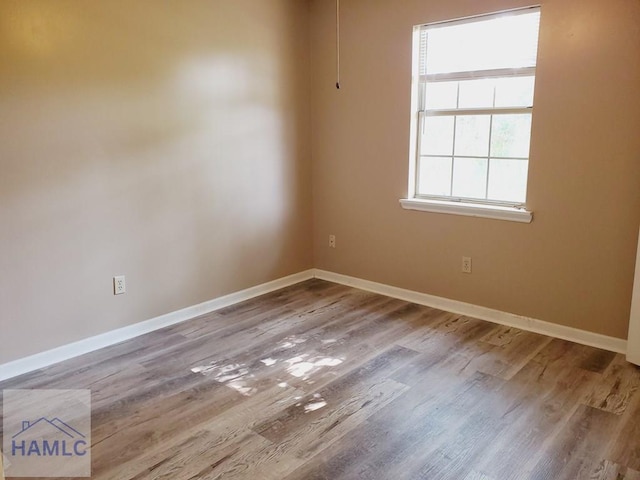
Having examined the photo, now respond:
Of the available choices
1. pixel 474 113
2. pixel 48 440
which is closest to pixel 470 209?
pixel 474 113

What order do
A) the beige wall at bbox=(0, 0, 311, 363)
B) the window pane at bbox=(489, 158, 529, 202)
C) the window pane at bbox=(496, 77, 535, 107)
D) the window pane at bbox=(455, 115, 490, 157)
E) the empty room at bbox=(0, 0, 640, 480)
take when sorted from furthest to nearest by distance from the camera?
1. the window pane at bbox=(455, 115, 490, 157)
2. the window pane at bbox=(489, 158, 529, 202)
3. the window pane at bbox=(496, 77, 535, 107)
4. the beige wall at bbox=(0, 0, 311, 363)
5. the empty room at bbox=(0, 0, 640, 480)

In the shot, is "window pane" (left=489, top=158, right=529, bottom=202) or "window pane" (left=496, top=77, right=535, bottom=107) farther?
"window pane" (left=489, top=158, right=529, bottom=202)

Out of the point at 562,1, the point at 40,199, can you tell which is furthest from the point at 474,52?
the point at 40,199

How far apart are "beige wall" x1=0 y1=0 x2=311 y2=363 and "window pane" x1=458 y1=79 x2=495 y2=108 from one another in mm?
1367

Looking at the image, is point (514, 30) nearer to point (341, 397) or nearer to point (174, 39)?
point (174, 39)

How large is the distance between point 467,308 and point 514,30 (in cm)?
190

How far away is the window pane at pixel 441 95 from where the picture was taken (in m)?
3.54

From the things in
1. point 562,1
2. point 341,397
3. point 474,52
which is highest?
point 562,1

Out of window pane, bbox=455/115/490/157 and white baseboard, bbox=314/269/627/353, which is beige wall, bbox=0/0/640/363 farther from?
window pane, bbox=455/115/490/157

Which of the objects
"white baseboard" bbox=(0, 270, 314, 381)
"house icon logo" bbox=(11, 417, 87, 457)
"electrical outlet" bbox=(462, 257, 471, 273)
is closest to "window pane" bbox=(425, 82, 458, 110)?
"electrical outlet" bbox=(462, 257, 471, 273)

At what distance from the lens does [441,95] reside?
11.8 feet

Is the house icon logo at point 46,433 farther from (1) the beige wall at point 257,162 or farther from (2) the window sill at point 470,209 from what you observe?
(2) the window sill at point 470,209

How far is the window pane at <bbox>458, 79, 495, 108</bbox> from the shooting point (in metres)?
3.37

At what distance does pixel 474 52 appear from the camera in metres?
3.39
